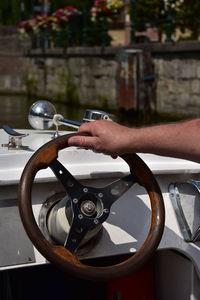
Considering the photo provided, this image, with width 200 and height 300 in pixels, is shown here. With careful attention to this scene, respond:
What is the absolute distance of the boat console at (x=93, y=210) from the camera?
5.39 ft

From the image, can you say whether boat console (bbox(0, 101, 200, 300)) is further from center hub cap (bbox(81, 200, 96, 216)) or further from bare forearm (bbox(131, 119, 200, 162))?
bare forearm (bbox(131, 119, 200, 162))

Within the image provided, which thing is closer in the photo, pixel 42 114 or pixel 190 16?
pixel 42 114

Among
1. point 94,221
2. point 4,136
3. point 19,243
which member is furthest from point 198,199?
point 4,136

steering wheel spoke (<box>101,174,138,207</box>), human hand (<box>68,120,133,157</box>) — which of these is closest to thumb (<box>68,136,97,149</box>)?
human hand (<box>68,120,133,157</box>)

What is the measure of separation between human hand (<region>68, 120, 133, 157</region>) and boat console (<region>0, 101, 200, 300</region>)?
72mm

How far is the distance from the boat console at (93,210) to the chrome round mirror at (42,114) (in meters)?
0.06

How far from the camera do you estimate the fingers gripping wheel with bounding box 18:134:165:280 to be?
160 cm

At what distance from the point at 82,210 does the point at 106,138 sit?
19 centimetres

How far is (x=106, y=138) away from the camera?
5.29ft

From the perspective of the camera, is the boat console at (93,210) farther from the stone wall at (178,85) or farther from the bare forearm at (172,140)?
the stone wall at (178,85)

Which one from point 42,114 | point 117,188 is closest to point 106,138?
point 117,188

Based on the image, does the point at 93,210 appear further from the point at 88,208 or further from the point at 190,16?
the point at 190,16

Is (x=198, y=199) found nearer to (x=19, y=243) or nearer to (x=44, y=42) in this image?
(x=19, y=243)

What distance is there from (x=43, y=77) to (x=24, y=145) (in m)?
15.8
